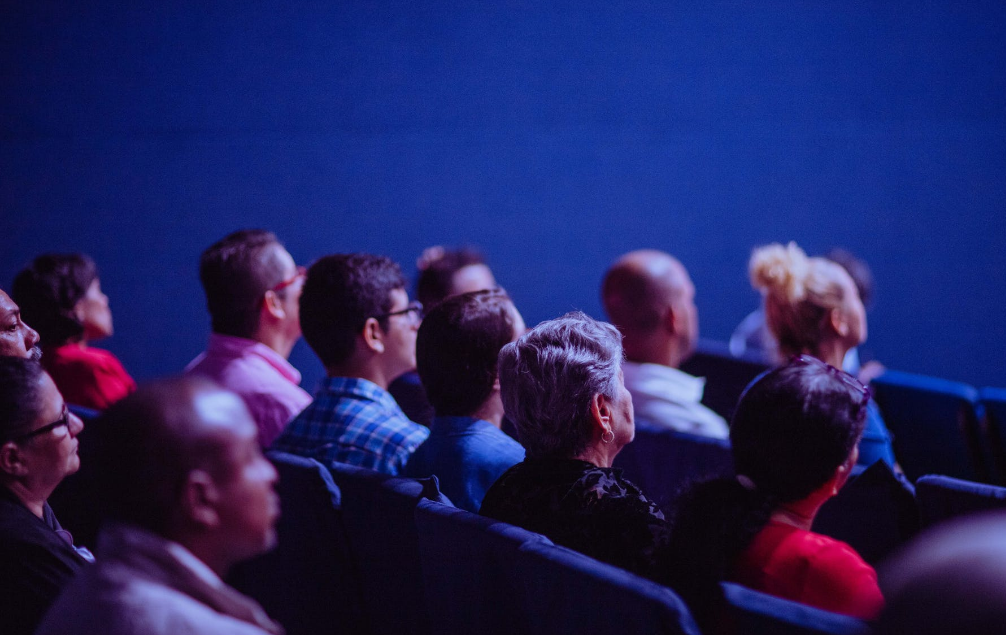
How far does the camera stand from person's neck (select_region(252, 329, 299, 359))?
3080 mm

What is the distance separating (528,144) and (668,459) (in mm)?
3562

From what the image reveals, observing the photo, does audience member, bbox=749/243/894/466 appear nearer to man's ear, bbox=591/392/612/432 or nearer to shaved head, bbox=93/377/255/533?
man's ear, bbox=591/392/612/432

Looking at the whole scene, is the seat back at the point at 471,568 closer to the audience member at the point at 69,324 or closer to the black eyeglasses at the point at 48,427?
the black eyeglasses at the point at 48,427

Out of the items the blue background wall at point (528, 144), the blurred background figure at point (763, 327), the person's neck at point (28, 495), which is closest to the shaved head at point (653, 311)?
the blurred background figure at point (763, 327)

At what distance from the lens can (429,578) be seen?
1856 mm

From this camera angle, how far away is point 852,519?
2.20 metres

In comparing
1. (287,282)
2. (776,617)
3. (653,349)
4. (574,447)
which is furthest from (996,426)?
(287,282)

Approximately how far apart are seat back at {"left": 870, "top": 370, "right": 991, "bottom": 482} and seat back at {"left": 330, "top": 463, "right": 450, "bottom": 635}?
2.30m

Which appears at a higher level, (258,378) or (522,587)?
(258,378)

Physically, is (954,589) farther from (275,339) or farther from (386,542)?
(275,339)

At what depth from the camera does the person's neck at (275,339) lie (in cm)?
308

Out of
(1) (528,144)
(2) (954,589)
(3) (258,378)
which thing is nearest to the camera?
(2) (954,589)

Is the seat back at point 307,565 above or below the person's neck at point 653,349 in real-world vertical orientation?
below

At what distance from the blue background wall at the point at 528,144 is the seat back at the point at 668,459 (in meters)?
3.04
